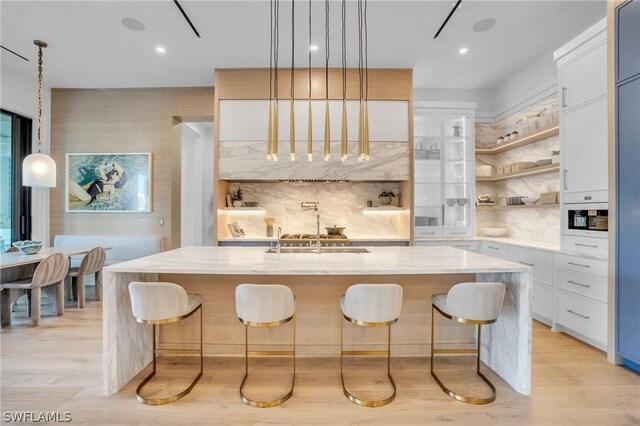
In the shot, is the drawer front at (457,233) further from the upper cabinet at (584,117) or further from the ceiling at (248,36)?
the ceiling at (248,36)

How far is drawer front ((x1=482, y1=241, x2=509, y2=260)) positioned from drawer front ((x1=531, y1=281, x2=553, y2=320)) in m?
0.58

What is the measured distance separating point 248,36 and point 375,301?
10.6ft

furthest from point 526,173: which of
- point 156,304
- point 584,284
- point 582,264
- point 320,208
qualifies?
point 156,304

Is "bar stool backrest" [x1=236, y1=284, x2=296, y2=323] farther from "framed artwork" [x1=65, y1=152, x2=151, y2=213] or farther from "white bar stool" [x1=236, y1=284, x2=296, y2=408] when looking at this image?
"framed artwork" [x1=65, y1=152, x2=151, y2=213]

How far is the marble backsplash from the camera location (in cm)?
474

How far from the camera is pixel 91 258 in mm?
4074

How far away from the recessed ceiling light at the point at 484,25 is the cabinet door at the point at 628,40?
1067mm

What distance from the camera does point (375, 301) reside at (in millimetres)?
1933

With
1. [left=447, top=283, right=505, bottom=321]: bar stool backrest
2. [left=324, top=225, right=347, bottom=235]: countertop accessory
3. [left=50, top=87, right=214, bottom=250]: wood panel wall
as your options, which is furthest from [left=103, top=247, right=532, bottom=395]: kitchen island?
[left=50, top=87, right=214, bottom=250]: wood panel wall

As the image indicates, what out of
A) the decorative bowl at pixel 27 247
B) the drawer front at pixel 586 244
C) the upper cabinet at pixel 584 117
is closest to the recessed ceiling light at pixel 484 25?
the upper cabinet at pixel 584 117

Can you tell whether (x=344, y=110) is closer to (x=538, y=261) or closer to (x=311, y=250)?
(x=311, y=250)

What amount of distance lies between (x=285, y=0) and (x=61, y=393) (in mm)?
3660

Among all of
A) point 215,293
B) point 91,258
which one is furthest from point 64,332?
point 215,293

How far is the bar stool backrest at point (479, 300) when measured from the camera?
6.43ft
